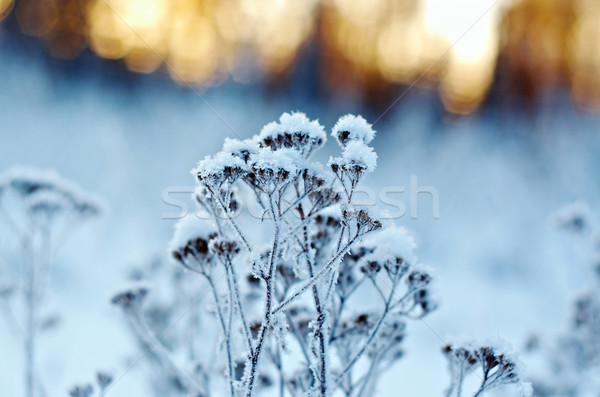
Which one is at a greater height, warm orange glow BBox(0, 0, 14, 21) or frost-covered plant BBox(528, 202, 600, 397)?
warm orange glow BBox(0, 0, 14, 21)

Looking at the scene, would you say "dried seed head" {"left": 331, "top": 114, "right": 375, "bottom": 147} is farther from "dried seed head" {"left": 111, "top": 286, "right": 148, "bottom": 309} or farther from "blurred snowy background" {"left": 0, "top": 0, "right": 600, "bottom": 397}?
"blurred snowy background" {"left": 0, "top": 0, "right": 600, "bottom": 397}

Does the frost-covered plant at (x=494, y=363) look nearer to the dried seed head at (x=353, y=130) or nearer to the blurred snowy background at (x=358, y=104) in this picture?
the dried seed head at (x=353, y=130)

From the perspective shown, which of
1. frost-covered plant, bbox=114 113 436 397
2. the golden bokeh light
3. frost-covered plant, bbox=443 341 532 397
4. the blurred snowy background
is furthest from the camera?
the golden bokeh light

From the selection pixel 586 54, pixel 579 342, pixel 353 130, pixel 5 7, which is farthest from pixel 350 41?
pixel 353 130

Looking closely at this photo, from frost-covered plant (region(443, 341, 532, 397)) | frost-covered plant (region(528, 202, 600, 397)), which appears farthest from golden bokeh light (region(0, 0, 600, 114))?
frost-covered plant (region(443, 341, 532, 397))

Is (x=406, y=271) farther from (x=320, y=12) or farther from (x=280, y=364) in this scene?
(x=320, y=12)

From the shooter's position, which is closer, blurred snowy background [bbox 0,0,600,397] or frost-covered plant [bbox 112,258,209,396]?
frost-covered plant [bbox 112,258,209,396]

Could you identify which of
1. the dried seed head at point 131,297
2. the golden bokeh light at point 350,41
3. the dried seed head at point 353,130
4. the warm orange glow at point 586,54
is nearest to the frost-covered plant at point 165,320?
the dried seed head at point 131,297
